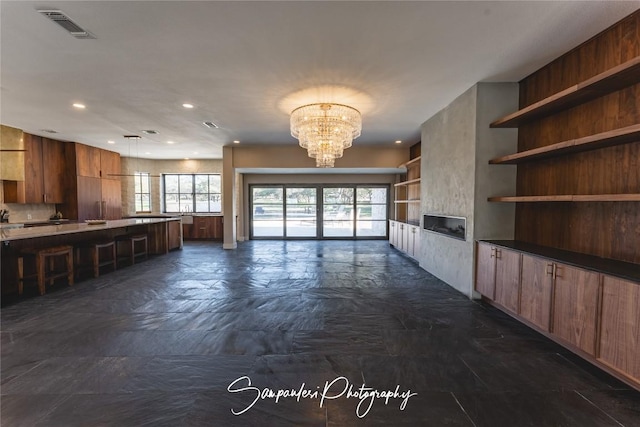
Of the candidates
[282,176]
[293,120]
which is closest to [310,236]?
[282,176]

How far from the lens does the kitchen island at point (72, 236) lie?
392 cm

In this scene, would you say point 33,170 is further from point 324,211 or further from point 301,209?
point 324,211

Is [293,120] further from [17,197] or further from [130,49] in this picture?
[17,197]

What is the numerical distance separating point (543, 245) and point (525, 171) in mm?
1000

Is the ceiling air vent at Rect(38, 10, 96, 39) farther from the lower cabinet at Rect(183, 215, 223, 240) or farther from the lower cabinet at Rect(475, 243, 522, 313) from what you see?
the lower cabinet at Rect(183, 215, 223, 240)

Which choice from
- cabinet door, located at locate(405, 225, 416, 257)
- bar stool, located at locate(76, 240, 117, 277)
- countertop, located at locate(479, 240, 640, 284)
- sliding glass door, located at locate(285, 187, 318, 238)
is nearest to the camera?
countertop, located at locate(479, 240, 640, 284)

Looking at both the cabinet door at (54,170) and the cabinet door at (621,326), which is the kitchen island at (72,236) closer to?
the cabinet door at (54,170)

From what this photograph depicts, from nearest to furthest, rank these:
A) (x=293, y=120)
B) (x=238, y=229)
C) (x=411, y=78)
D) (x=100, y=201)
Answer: (x=411, y=78)
(x=293, y=120)
(x=100, y=201)
(x=238, y=229)

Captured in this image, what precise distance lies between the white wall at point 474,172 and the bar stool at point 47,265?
619 centimetres

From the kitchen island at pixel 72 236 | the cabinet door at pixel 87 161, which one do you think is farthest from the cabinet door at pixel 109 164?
the kitchen island at pixel 72 236

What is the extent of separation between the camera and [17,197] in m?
6.67

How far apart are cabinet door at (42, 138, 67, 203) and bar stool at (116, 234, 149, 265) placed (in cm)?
312

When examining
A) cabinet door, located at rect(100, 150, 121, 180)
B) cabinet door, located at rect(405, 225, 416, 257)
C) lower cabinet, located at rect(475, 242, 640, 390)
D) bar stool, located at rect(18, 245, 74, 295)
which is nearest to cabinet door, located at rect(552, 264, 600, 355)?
lower cabinet, located at rect(475, 242, 640, 390)

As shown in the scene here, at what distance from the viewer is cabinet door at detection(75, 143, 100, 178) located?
7.88 metres
